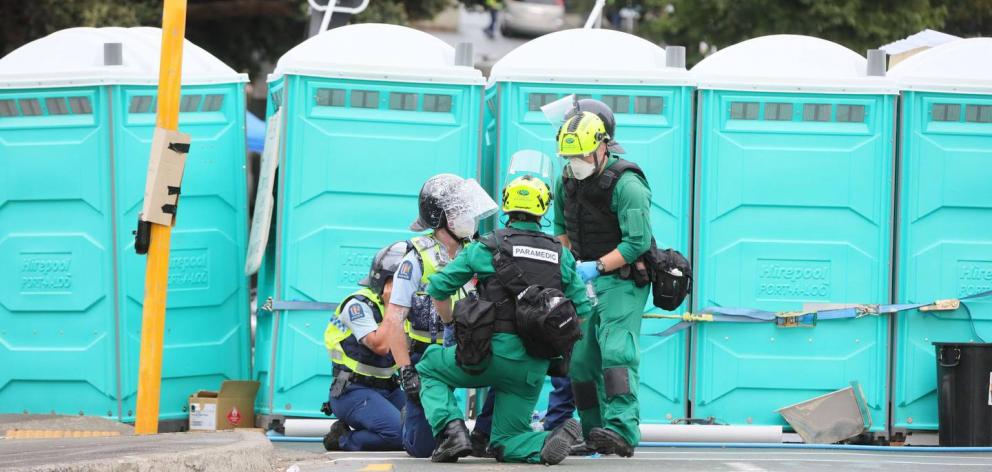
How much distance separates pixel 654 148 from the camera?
9633 mm

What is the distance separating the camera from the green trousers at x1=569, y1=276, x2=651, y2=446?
7.91 metres

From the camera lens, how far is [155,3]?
65.7 ft

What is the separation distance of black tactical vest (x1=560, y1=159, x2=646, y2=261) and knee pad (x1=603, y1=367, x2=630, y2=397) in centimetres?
68

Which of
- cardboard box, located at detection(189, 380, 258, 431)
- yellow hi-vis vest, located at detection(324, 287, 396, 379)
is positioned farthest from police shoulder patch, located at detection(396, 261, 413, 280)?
cardboard box, located at detection(189, 380, 258, 431)

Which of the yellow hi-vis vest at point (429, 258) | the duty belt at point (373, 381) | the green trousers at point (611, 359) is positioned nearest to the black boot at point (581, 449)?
the green trousers at point (611, 359)

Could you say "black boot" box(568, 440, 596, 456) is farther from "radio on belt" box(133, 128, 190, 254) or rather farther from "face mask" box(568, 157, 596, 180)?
"radio on belt" box(133, 128, 190, 254)

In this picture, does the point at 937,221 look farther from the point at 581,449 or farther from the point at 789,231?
the point at 581,449

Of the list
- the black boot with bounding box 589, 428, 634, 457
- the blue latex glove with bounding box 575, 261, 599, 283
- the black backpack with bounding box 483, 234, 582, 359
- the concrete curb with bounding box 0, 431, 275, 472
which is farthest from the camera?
the blue latex glove with bounding box 575, 261, 599, 283

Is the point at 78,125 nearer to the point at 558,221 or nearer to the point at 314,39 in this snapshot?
the point at 314,39

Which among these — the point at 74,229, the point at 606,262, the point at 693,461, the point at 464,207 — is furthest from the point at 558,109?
the point at 74,229

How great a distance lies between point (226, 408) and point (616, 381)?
2.72m

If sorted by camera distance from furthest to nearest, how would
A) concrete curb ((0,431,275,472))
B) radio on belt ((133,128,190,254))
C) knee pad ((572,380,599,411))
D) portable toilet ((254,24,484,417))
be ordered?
portable toilet ((254,24,484,417)) → radio on belt ((133,128,190,254)) → knee pad ((572,380,599,411)) → concrete curb ((0,431,275,472))

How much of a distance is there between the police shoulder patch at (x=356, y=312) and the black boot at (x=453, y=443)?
976 millimetres

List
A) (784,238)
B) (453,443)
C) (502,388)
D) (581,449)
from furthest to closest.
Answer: (784,238) < (581,449) < (502,388) < (453,443)
